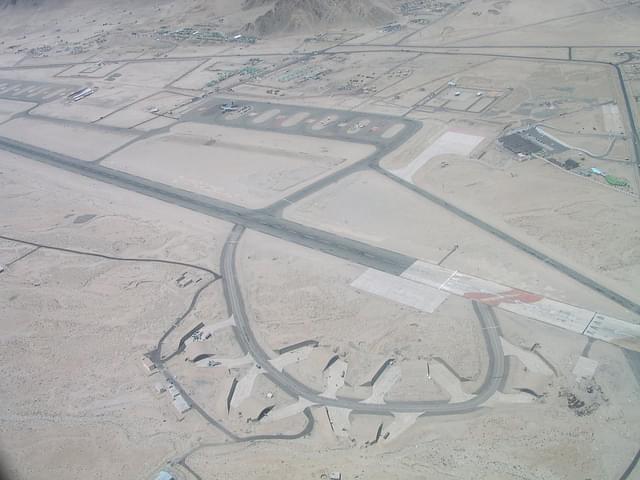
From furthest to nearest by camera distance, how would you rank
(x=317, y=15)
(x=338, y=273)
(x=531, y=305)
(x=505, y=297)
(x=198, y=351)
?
(x=317, y=15) → (x=338, y=273) → (x=505, y=297) → (x=531, y=305) → (x=198, y=351)

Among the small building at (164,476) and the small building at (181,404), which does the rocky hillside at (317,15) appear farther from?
the small building at (164,476)

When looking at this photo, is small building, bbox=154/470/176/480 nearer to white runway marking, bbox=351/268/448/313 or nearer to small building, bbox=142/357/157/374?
small building, bbox=142/357/157/374

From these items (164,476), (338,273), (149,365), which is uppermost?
(149,365)

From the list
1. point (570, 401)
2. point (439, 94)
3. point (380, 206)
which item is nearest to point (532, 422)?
point (570, 401)

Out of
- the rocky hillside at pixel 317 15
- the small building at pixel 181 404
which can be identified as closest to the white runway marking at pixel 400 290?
the small building at pixel 181 404

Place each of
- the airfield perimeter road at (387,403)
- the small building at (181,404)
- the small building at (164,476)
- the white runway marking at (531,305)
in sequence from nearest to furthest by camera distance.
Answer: the small building at (164,476), the airfield perimeter road at (387,403), the small building at (181,404), the white runway marking at (531,305)

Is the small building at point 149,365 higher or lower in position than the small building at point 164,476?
higher

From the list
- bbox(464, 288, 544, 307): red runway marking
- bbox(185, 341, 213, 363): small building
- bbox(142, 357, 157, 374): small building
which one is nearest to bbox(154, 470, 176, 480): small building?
bbox(142, 357, 157, 374): small building

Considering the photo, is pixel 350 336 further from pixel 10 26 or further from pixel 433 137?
pixel 10 26

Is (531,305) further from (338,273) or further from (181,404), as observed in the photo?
(181,404)

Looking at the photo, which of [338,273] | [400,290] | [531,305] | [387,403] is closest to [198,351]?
[338,273]
